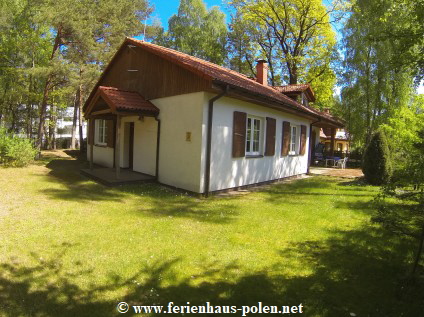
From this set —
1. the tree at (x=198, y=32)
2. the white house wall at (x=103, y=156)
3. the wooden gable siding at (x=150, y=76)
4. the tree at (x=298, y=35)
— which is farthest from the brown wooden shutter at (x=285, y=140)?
the tree at (x=198, y=32)

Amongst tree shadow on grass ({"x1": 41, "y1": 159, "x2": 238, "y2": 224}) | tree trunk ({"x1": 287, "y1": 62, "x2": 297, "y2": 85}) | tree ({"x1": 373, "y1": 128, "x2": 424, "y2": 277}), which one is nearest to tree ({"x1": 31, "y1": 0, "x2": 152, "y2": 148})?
tree shadow on grass ({"x1": 41, "y1": 159, "x2": 238, "y2": 224})

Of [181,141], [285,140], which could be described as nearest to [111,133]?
[181,141]

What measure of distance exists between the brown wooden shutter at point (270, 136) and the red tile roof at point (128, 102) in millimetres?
4014

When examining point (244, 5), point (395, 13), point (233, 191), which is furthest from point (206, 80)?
point (244, 5)

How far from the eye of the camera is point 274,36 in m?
25.8

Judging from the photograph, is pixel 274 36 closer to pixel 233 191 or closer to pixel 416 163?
pixel 233 191

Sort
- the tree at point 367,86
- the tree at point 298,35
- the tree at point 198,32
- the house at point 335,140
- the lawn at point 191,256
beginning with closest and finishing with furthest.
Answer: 1. the lawn at point 191,256
2. the tree at point 367,86
3. the tree at point 298,35
4. the house at point 335,140
5. the tree at point 198,32

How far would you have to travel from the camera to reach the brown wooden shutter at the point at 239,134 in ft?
29.3

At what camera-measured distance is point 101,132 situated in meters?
14.2

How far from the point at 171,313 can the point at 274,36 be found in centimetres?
2682

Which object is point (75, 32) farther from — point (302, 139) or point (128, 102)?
point (302, 139)

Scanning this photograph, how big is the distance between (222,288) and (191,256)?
949 mm

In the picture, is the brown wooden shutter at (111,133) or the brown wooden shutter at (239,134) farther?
the brown wooden shutter at (111,133)

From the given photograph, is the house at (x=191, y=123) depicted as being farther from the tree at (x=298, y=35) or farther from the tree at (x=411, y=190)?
the tree at (x=298, y=35)
